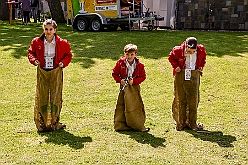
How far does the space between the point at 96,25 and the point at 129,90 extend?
1052cm

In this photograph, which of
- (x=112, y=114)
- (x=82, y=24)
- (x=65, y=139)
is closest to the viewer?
(x=65, y=139)

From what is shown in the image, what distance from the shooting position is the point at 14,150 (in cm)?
494

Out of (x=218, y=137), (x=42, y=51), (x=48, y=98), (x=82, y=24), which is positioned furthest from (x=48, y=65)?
(x=82, y=24)

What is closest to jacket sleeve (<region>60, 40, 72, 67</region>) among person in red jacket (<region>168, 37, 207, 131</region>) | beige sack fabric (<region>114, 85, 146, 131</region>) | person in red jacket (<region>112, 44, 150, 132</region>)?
person in red jacket (<region>112, 44, 150, 132</region>)

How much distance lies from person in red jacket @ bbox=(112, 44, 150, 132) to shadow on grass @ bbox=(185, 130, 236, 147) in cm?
73

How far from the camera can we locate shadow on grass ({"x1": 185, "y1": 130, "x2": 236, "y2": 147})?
5199 millimetres

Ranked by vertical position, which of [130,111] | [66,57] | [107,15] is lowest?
[130,111]

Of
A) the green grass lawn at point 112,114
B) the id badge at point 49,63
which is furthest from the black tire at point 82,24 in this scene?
the id badge at point 49,63

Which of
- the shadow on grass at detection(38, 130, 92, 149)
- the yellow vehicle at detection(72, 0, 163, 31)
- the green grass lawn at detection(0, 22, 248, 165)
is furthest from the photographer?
the yellow vehicle at detection(72, 0, 163, 31)

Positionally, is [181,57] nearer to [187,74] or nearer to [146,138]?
[187,74]

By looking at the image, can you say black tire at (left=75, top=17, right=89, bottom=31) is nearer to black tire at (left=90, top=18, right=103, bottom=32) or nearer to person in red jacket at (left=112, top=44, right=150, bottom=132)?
black tire at (left=90, top=18, right=103, bottom=32)

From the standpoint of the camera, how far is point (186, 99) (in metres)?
Result: 5.60

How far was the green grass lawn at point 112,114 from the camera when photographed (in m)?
4.80

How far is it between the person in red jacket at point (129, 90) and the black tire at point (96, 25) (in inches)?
401
